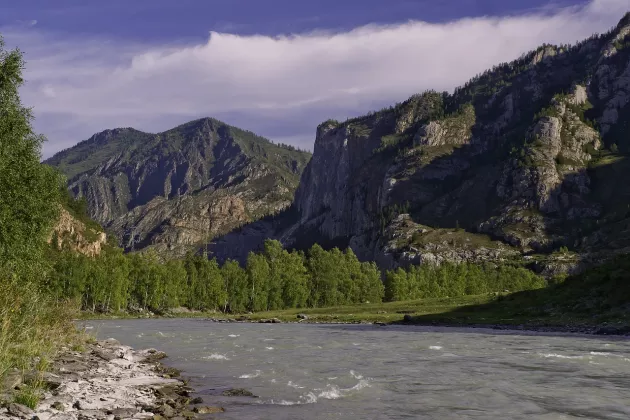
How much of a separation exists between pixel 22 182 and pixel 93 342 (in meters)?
13.8

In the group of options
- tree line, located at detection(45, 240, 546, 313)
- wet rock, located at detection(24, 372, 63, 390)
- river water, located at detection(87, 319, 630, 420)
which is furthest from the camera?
tree line, located at detection(45, 240, 546, 313)

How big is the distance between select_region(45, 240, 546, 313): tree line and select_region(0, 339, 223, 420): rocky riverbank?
13065 centimetres

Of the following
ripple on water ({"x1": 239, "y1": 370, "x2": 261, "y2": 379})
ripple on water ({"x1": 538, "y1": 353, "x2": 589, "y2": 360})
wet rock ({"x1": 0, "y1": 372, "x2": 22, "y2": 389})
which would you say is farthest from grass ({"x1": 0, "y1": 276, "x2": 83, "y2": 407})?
ripple on water ({"x1": 538, "y1": 353, "x2": 589, "y2": 360})

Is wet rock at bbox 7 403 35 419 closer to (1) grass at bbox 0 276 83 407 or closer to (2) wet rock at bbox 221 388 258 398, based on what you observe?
(1) grass at bbox 0 276 83 407

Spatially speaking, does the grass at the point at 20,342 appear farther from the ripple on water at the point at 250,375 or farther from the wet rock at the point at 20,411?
the ripple on water at the point at 250,375

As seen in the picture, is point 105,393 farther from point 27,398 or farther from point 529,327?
point 529,327

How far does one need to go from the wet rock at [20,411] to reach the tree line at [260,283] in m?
145

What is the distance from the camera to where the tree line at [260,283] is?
16225 centimetres

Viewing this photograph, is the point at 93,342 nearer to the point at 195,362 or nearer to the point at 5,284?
the point at 195,362

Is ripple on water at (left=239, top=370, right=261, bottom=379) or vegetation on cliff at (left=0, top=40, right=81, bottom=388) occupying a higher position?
vegetation on cliff at (left=0, top=40, right=81, bottom=388)

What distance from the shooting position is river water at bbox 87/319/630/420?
19.7 m

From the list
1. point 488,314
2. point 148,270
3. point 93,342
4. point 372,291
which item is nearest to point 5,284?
point 93,342

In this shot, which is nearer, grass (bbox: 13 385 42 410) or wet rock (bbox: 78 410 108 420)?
grass (bbox: 13 385 42 410)

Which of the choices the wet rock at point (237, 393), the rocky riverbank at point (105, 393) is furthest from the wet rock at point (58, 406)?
the wet rock at point (237, 393)
